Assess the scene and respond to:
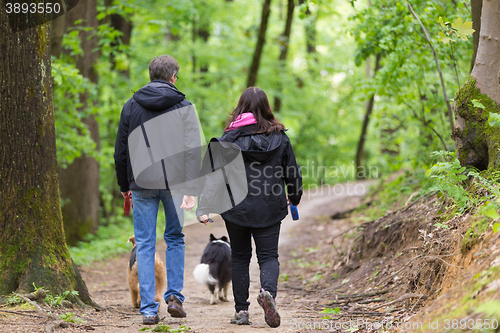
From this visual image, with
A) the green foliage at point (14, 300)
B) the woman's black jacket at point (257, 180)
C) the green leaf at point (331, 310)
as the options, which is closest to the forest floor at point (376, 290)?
the green leaf at point (331, 310)

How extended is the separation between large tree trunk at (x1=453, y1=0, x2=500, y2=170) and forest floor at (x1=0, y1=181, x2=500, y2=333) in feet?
2.28

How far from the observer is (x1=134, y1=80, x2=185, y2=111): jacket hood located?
13.4 ft

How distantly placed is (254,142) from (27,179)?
236cm

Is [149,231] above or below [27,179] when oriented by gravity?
below

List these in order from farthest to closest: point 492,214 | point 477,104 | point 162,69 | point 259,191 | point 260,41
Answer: point 260,41, point 477,104, point 162,69, point 259,191, point 492,214

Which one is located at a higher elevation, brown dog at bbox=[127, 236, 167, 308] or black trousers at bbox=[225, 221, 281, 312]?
black trousers at bbox=[225, 221, 281, 312]

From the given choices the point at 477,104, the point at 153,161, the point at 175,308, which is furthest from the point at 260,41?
the point at 175,308

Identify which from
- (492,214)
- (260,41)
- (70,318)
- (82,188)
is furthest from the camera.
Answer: (260,41)

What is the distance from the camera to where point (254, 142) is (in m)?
4.00

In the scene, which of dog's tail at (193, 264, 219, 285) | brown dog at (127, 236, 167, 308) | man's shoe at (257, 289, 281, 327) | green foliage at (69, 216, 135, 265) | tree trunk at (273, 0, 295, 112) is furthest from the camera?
tree trunk at (273, 0, 295, 112)

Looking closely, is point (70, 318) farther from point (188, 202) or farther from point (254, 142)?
point (254, 142)

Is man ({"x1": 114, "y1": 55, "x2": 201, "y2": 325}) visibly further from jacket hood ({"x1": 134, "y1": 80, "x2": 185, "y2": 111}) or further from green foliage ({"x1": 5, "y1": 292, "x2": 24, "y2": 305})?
green foliage ({"x1": 5, "y1": 292, "x2": 24, "y2": 305})

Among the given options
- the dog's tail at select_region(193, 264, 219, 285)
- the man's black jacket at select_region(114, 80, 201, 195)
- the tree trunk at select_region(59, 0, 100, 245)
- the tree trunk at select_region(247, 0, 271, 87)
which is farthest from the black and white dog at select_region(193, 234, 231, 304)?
the tree trunk at select_region(247, 0, 271, 87)

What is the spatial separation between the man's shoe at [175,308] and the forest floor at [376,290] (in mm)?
75
